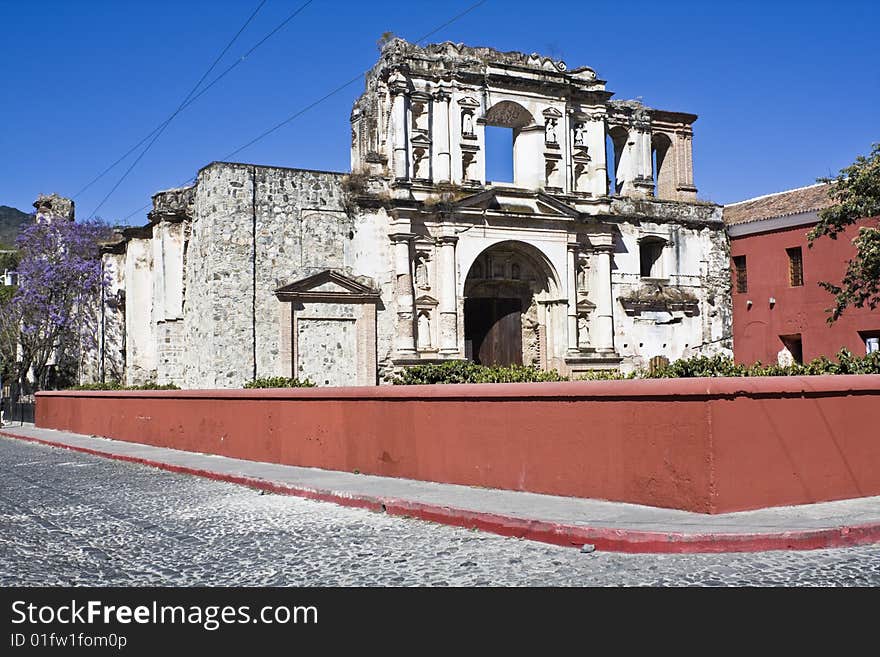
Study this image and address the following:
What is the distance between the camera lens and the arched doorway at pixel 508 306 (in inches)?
1084

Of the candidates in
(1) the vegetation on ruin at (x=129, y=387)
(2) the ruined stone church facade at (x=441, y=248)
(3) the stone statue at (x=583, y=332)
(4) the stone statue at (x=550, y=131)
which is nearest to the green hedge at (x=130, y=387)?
(1) the vegetation on ruin at (x=129, y=387)

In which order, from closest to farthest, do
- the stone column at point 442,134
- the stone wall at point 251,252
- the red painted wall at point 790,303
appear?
the stone wall at point 251,252
the stone column at point 442,134
the red painted wall at point 790,303

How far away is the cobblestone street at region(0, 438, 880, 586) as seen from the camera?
703 centimetres

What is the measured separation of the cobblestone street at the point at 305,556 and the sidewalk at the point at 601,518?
0.55 feet

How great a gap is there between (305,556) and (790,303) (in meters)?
24.3

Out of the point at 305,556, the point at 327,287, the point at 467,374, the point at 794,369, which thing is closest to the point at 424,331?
the point at 327,287

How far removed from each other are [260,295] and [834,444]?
17.1 metres

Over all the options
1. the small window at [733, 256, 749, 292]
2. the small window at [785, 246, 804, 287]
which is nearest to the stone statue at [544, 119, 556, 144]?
the small window at [733, 256, 749, 292]

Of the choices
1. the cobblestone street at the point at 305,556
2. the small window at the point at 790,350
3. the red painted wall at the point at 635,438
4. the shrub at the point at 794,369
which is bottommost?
the cobblestone street at the point at 305,556

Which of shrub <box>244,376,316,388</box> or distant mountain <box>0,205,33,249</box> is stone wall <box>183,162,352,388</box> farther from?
distant mountain <box>0,205,33,249</box>

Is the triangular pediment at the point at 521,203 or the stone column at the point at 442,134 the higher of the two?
the stone column at the point at 442,134

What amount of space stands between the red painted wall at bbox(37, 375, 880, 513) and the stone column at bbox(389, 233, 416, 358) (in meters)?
10.7

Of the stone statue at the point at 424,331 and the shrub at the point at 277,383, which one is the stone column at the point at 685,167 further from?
the shrub at the point at 277,383

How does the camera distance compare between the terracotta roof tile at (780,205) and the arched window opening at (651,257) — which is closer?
the terracotta roof tile at (780,205)
